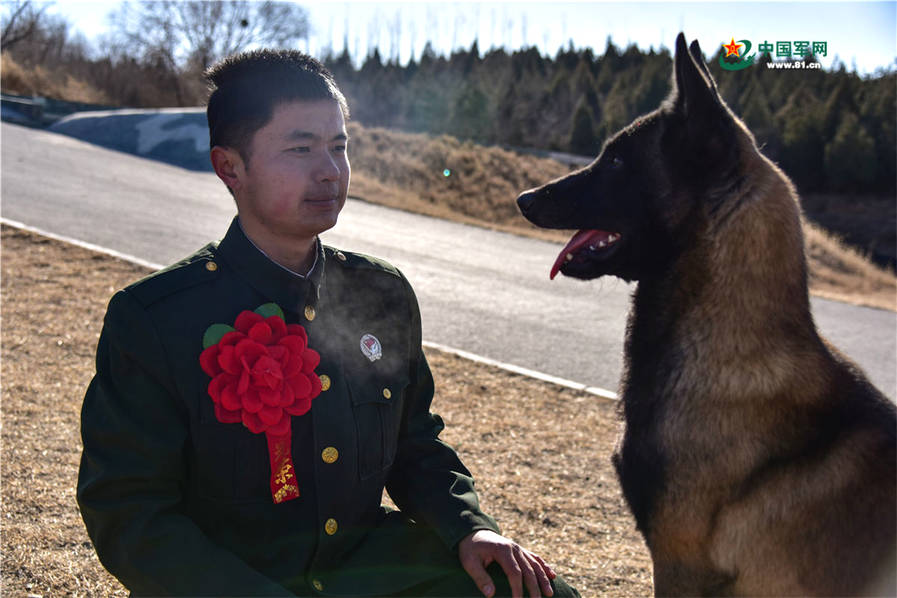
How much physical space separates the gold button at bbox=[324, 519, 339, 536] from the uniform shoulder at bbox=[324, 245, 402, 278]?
782 mm

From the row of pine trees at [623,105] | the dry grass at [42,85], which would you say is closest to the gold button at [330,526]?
the row of pine trees at [623,105]

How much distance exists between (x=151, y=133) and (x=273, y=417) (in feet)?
55.8

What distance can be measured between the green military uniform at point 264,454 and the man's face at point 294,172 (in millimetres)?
115

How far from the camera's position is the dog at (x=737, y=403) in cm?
185

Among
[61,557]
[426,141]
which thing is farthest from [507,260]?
[426,141]

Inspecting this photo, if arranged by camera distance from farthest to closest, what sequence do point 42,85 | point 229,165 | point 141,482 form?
point 42,85
point 229,165
point 141,482

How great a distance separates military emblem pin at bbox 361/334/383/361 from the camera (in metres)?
2.11

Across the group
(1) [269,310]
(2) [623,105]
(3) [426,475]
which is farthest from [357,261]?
(2) [623,105]

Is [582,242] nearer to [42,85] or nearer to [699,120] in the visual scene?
[699,120]

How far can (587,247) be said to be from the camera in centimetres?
244

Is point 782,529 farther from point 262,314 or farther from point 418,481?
point 262,314

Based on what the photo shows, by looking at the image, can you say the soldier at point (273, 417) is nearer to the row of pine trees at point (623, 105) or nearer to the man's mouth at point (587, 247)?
the man's mouth at point (587, 247)

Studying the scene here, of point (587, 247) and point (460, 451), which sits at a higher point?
point (587, 247)

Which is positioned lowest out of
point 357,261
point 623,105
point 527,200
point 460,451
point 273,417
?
point 460,451
